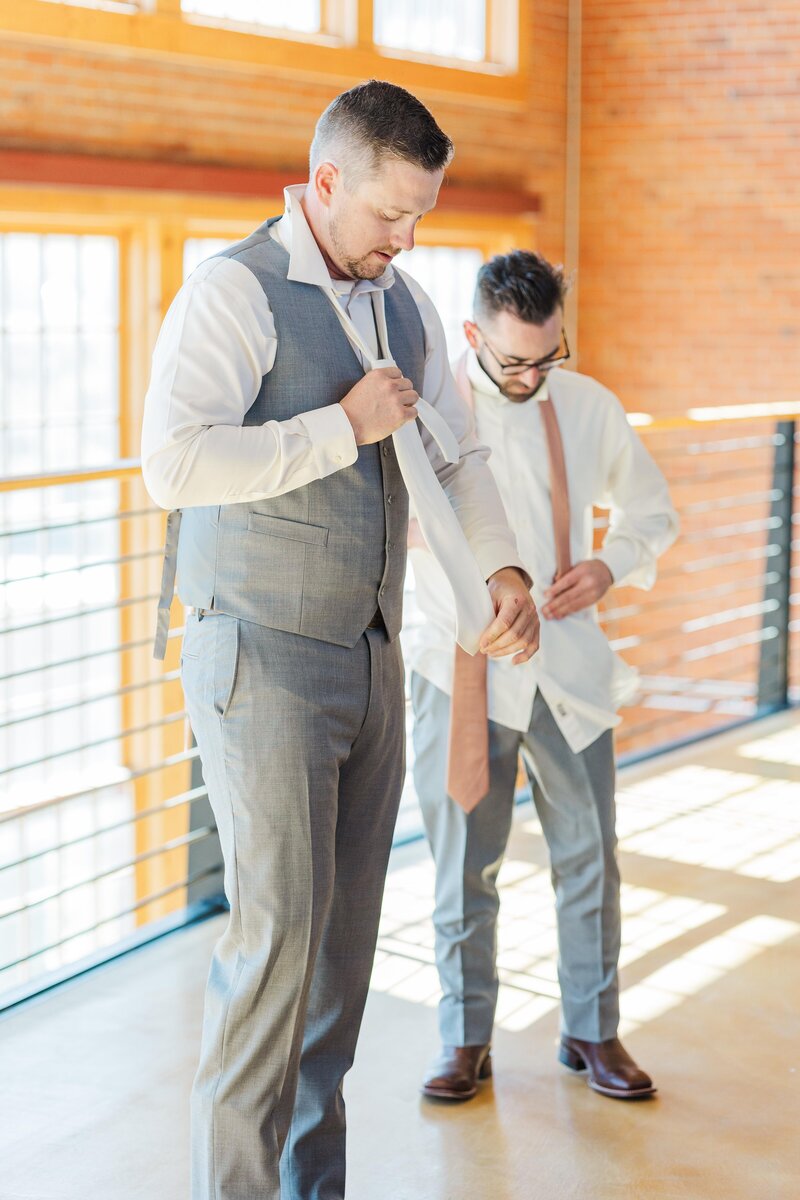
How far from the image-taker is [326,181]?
1818 millimetres

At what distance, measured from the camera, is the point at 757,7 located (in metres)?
8.38

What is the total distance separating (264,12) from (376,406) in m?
6.06

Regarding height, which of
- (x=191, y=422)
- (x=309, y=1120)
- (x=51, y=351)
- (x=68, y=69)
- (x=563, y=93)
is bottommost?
(x=309, y=1120)

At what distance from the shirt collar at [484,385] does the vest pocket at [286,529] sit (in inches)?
30.7

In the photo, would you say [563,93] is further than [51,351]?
Yes

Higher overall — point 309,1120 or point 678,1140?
point 309,1120

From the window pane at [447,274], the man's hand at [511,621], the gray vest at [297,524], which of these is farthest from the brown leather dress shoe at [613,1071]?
the window pane at [447,274]

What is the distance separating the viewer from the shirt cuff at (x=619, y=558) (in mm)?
2707

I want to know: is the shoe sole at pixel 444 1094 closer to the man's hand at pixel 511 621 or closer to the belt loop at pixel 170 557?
the man's hand at pixel 511 621

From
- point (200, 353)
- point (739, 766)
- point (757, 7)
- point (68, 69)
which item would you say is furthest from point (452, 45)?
point (200, 353)

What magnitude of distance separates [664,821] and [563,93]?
6.15 metres

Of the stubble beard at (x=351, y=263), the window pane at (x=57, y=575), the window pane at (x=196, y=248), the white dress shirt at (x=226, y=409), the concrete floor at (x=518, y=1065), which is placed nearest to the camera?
the white dress shirt at (x=226, y=409)

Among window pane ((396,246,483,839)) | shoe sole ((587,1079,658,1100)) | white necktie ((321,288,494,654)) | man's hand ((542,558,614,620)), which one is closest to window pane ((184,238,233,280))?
window pane ((396,246,483,839))

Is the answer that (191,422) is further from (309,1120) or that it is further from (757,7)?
(757,7)
